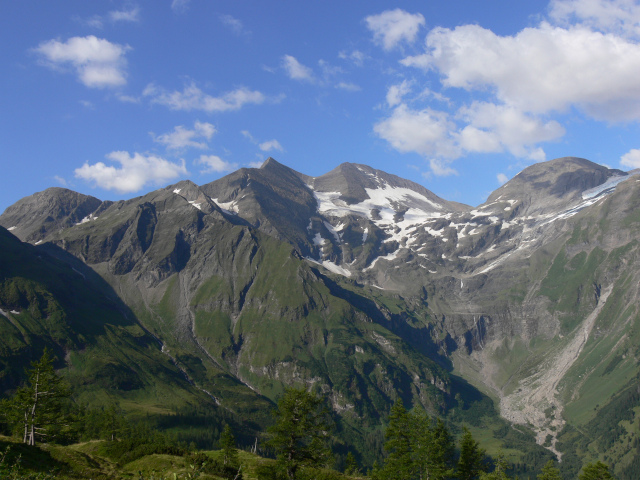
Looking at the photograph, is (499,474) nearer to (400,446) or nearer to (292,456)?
(400,446)

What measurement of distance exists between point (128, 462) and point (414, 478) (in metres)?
39.2

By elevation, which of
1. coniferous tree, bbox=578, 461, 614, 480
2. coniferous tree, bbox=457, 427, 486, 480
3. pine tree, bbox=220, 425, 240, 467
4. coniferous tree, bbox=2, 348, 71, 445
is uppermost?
coniferous tree, bbox=2, 348, 71, 445

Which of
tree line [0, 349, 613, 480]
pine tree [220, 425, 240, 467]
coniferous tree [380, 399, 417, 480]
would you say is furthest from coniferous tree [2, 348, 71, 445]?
coniferous tree [380, 399, 417, 480]

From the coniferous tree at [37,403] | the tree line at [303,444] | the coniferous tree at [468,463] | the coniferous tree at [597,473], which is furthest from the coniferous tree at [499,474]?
the coniferous tree at [37,403]

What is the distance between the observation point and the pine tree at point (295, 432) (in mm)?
56344

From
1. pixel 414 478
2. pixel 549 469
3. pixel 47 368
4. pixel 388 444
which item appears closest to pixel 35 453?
pixel 47 368

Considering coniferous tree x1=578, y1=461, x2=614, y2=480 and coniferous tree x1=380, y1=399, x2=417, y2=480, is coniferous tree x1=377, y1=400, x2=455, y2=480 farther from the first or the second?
coniferous tree x1=578, y1=461, x2=614, y2=480

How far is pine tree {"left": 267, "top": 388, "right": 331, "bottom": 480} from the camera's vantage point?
56344 mm

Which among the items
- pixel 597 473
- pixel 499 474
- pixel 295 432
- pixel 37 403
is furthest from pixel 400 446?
pixel 37 403

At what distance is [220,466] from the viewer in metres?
62.3

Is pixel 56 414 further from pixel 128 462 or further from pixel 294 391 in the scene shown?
pixel 294 391

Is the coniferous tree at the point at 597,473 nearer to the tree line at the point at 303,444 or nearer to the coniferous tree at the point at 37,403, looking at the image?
the tree line at the point at 303,444

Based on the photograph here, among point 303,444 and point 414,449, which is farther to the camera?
point 414,449

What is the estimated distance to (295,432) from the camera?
5662cm
